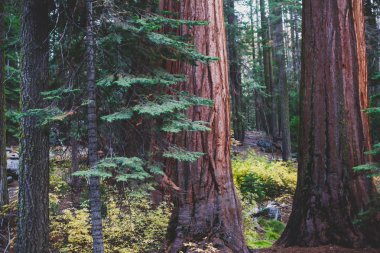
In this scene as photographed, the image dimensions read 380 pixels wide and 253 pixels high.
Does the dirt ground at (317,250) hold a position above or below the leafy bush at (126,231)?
below

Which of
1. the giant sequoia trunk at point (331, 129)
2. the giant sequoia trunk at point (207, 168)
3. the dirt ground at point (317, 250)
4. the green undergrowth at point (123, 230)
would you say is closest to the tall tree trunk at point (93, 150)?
the giant sequoia trunk at point (207, 168)

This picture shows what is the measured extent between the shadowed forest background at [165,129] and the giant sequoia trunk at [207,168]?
0.05 ft

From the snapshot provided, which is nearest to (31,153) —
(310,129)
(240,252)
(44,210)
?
(44,210)

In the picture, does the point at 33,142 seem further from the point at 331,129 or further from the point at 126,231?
the point at 331,129

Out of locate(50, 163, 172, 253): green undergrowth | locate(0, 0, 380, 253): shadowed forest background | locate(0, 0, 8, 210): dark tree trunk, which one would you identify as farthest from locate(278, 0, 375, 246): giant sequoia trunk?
locate(0, 0, 8, 210): dark tree trunk

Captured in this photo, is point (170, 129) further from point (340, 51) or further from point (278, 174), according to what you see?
point (278, 174)

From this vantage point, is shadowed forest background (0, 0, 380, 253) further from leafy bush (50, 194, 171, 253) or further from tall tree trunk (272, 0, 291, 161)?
tall tree trunk (272, 0, 291, 161)

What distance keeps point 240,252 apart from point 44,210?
10.2 ft

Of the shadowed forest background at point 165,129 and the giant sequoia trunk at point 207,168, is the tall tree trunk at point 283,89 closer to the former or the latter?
the shadowed forest background at point 165,129

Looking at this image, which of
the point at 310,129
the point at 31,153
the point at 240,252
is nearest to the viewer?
the point at 240,252

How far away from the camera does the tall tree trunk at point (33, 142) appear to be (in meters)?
5.52

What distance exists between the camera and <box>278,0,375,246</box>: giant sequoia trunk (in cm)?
612

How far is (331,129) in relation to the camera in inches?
249

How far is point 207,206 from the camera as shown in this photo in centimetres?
517
